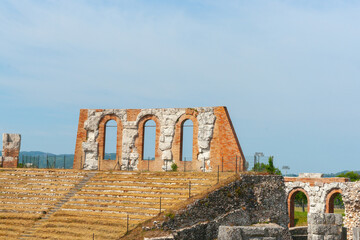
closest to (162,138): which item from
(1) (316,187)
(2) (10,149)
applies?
(2) (10,149)

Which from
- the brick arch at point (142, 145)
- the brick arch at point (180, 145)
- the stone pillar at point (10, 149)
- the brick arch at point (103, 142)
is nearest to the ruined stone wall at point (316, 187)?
the brick arch at point (180, 145)

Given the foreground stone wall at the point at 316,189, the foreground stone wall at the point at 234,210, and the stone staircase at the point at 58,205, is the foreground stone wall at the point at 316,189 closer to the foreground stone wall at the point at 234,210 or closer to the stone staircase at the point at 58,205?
the foreground stone wall at the point at 234,210

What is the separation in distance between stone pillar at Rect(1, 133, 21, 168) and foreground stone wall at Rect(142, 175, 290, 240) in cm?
1585

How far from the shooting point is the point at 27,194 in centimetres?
2348

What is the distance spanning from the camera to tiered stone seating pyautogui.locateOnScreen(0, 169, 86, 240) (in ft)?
66.5

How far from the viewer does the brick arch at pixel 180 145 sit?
2623cm

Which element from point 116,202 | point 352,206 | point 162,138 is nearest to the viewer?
point 116,202

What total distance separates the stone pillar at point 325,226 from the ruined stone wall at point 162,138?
9.27 m

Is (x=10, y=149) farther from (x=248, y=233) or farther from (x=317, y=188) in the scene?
(x=248, y=233)

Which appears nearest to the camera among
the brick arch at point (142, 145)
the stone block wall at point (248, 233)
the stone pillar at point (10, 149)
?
A: the stone block wall at point (248, 233)

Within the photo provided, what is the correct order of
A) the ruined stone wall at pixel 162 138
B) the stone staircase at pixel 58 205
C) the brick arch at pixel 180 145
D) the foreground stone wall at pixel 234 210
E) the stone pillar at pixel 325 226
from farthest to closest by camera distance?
the brick arch at pixel 180 145 → the ruined stone wall at pixel 162 138 → the stone staircase at pixel 58 205 → the foreground stone wall at pixel 234 210 → the stone pillar at pixel 325 226

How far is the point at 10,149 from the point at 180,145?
1146cm

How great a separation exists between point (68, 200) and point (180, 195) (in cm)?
562

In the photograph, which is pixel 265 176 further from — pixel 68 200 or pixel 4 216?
pixel 4 216
